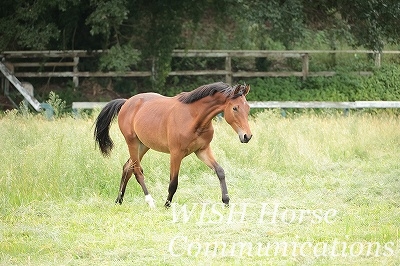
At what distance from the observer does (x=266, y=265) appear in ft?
23.5

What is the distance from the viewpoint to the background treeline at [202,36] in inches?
958

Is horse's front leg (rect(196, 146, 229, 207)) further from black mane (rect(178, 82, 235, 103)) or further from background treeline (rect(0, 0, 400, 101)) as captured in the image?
background treeline (rect(0, 0, 400, 101))

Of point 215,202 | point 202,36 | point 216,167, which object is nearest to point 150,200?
point 215,202

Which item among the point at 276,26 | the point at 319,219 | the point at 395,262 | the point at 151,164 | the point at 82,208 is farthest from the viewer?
the point at 276,26

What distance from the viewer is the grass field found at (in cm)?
770

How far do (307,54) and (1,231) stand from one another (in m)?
19.6

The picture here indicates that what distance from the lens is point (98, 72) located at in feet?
85.7

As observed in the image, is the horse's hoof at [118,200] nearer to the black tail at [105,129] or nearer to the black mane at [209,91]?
the black tail at [105,129]

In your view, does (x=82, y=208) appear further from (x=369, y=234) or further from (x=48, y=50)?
(x=48, y=50)

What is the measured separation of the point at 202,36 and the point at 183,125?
1859 cm

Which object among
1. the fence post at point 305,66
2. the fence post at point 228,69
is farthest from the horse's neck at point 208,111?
the fence post at point 305,66

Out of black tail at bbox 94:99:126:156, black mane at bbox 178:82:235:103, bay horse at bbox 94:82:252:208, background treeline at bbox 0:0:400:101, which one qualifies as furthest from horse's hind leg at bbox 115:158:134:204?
background treeline at bbox 0:0:400:101

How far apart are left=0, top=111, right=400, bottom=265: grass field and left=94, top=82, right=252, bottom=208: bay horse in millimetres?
459

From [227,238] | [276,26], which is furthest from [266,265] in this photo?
[276,26]
